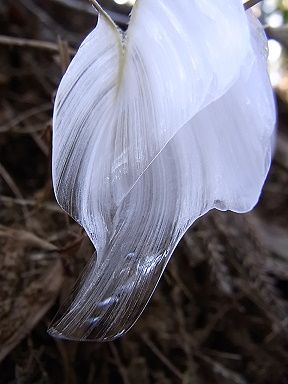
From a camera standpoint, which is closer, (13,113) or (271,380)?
(271,380)

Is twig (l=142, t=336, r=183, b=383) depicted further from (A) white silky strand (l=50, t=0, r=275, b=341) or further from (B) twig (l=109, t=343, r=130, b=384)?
(A) white silky strand (l=50, t=0, r=275, b=341)

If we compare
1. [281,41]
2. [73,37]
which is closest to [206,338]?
[281,41]

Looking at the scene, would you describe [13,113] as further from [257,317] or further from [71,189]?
[71,189]

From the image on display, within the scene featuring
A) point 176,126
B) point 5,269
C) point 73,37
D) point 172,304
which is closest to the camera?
point 176,126

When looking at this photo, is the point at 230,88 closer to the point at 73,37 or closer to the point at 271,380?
the point at 271,380

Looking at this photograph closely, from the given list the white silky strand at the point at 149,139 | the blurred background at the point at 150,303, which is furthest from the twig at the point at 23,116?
the white silky strand at the point at 149,139

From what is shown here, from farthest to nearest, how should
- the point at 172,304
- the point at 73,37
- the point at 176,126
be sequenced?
the point at 73,37 < the point at 172,304 < the point at 176,126

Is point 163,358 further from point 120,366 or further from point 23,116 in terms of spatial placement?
point 23,116

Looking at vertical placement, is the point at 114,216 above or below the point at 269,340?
above

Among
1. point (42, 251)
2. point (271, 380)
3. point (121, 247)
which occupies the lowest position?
point (271, 380)
